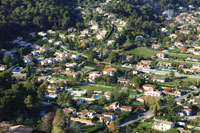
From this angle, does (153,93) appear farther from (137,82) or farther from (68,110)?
(68,110)

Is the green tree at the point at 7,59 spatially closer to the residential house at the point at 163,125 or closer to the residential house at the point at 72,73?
the residential house at the point at 72,73

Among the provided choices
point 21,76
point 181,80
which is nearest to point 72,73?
point 21,76

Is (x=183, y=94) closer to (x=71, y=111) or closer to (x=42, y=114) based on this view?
(x=71, y=111)

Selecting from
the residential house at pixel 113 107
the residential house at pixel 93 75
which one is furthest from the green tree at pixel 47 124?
the residential house at pixel 93 75

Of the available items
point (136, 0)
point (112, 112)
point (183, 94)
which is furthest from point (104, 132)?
point (136, 0)

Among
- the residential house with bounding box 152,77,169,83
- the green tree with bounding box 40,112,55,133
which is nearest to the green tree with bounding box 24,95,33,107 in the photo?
the green tree with bounding box 40,112,55,133

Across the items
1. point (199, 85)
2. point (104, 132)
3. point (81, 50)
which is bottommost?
point (104, 132)
